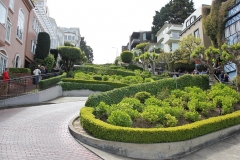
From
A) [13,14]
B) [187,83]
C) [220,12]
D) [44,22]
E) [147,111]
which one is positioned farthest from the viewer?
[44,22]

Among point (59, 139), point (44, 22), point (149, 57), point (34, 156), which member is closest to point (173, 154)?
point (59, 139)

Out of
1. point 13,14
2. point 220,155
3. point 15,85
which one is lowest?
point 220,155

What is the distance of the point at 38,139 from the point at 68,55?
22.5 meters

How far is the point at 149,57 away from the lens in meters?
31.4

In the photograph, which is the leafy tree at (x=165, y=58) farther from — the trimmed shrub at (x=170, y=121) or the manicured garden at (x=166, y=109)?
the trimmed shrub at (x=170, y=121)

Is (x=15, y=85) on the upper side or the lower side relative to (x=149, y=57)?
lower

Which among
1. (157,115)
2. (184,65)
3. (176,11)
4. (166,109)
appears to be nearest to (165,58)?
(184,65)

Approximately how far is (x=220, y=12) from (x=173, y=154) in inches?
1050

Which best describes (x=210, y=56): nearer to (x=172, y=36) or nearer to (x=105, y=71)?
(x=105, y=71)

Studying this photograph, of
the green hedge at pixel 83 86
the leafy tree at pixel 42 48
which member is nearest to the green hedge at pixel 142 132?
the green hedge at pixel 83 86

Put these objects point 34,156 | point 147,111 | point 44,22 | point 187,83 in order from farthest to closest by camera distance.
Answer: point 44,22
point 187,83
point 147,111
point 34,156

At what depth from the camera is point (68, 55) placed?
29.4 meters

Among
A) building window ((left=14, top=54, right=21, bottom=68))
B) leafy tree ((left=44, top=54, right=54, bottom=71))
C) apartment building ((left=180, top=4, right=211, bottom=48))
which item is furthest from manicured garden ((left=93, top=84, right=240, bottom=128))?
apartment building ((left=180, top=4, right=211, bottom=48))

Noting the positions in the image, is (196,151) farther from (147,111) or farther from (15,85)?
(15,85)
